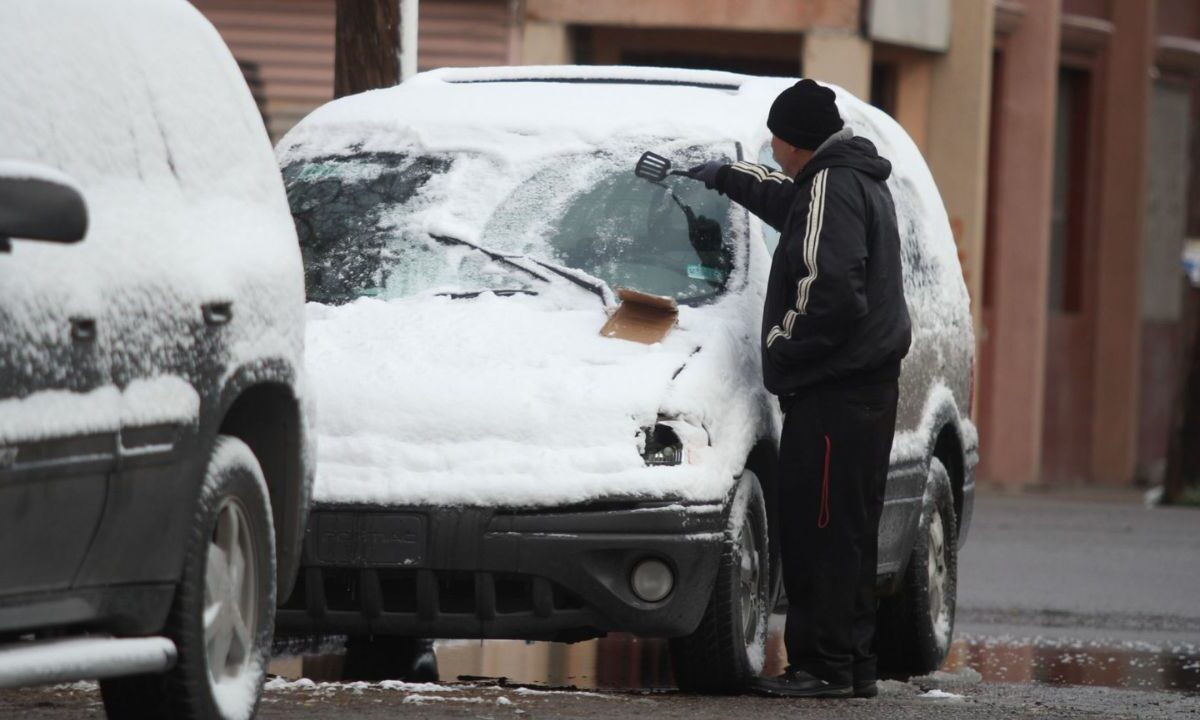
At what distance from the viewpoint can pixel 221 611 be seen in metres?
6.16

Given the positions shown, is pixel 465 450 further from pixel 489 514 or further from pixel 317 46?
pixel 317 46

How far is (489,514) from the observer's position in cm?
741

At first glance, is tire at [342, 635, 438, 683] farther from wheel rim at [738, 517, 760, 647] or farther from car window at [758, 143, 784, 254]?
car window at [758, 143, 784, 254]

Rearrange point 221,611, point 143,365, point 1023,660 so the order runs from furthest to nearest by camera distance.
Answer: point 1023,660 → point 221,611 → point 143,365

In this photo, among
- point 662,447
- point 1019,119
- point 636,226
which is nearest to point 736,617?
point 662,447

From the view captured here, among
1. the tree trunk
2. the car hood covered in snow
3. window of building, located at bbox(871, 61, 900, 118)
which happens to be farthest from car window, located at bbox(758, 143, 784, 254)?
window of building, located at bbox(871, 61, 900, 118)

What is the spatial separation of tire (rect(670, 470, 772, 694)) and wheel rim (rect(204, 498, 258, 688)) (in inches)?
69.2

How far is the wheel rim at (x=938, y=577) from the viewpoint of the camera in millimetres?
9750

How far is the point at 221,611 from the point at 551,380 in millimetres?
1766

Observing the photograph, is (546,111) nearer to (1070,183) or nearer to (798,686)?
(798,686)

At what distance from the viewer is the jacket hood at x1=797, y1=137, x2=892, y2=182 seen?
8211 mm

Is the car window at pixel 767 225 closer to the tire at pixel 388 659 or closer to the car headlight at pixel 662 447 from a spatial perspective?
the car headlight at pixel 662 447

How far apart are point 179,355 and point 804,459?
2707 mm

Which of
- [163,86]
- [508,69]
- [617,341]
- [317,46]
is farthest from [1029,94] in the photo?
[163,86]
